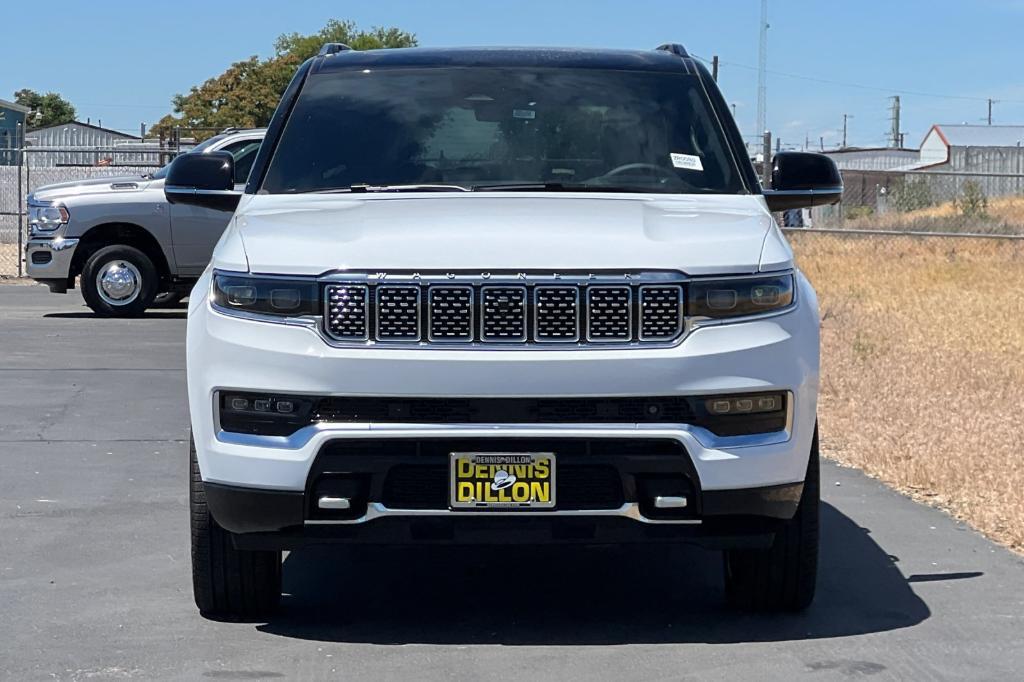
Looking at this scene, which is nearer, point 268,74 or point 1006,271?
point 1006,271

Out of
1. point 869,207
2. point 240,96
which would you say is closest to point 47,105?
point 240,96

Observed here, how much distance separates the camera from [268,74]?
81000mm

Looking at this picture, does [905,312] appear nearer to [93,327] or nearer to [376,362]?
[93,327]

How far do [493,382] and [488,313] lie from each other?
0.22 metres

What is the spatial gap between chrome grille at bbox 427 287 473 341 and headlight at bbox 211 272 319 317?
347 mm

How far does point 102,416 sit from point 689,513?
6269 millimetres

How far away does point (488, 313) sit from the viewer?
16.4 ft

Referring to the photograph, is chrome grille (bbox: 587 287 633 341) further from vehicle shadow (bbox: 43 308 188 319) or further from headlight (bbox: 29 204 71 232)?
headlight (bbox: 29 204 71 232)

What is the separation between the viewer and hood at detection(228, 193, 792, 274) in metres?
5.01

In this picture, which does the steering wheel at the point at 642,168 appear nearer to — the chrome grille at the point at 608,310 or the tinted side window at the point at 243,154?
the chrome grille at the point at 608,310

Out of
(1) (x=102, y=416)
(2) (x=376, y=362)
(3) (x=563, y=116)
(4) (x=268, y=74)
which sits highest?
(4) (x=268, y=74)

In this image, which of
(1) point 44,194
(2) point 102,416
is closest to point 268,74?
(1) point 44,194

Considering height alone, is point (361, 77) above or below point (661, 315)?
above

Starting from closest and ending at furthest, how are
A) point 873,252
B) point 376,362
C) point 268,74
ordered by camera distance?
point 376,362 < point 873,252 < point 268,74
